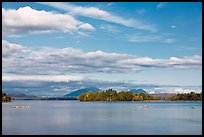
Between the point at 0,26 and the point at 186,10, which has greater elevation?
the point at 186,10

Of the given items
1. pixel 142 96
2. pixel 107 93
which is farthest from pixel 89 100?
pixel 142 96

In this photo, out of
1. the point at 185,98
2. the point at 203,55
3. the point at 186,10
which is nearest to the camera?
the point at 203,55

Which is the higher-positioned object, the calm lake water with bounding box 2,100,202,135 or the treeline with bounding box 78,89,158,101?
the treeline with bounding box 78,89,158,101

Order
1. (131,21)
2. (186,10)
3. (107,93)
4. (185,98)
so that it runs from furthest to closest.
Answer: (107,93), (185,98), (186,10), (131,21)

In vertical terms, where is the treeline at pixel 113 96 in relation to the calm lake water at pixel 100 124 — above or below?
above

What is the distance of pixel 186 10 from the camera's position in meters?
4.32

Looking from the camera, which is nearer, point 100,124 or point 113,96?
point 100,124

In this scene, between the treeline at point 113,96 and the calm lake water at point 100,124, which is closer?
the calm lake water at point 100,124

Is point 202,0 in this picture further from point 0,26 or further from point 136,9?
point 0,26

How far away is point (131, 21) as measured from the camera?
3.77 m

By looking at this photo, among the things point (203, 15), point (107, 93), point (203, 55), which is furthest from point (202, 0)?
point (107, 93)

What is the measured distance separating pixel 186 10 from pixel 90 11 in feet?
4.54

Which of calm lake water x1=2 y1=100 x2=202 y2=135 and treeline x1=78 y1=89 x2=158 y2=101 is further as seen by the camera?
treeline x1=78 y1=89 x2=158 y2=101

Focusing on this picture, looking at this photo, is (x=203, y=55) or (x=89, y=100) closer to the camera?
(x=203, y=55)
